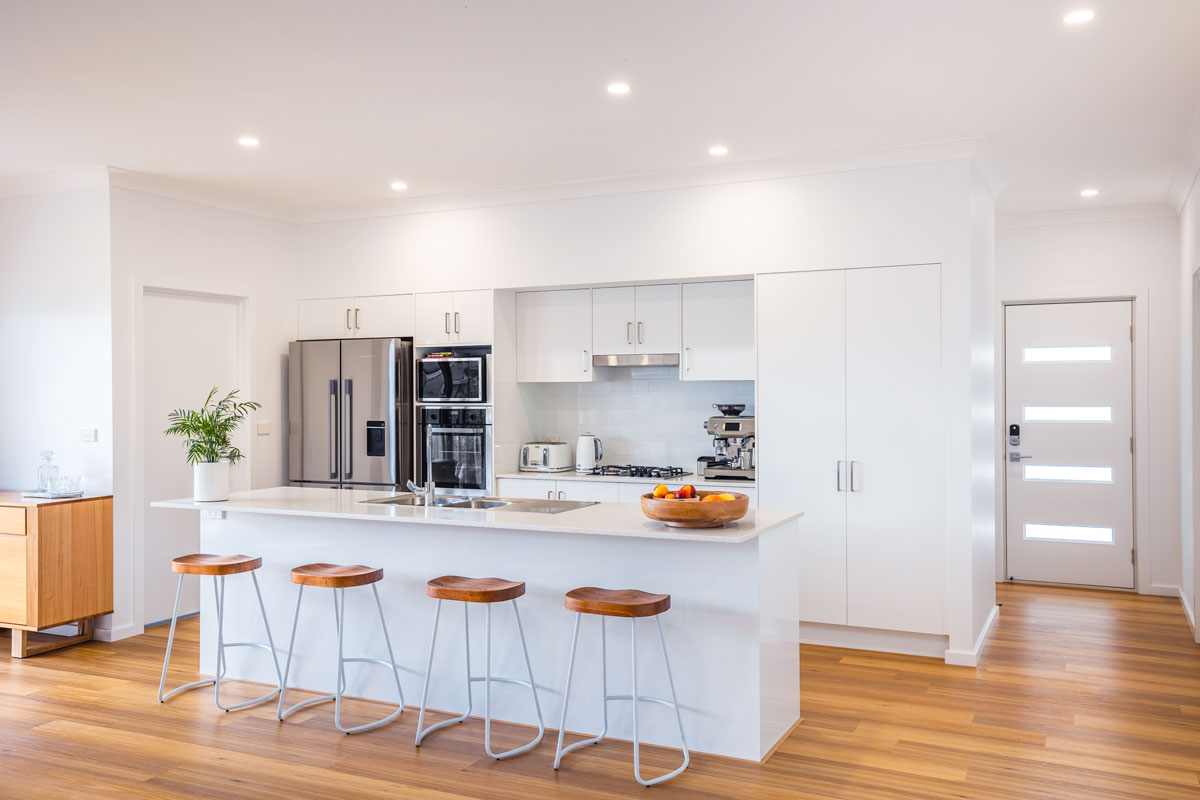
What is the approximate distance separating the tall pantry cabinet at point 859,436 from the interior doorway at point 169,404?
3.45 metres

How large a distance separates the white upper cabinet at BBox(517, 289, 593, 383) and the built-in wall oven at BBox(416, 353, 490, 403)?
30 centimetres

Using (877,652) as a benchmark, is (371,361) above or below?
above

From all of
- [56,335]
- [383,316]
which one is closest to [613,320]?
[383,316]

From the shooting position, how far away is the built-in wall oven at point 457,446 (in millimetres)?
5902

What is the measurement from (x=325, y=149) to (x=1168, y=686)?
4.88 m

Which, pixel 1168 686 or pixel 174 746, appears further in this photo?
pixel 1168 686

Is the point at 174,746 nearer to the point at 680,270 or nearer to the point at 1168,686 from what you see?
the point at 680,270

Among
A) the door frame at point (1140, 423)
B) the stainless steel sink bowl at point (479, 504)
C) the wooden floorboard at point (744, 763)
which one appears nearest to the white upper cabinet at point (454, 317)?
the stainless steel sink bowl at point (479, 504)

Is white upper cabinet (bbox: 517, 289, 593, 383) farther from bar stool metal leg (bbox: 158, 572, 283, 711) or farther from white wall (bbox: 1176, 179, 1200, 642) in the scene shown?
white wall (bbox: 1176, 179, 1200, 642)

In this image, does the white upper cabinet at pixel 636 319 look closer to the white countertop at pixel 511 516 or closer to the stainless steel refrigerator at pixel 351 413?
the stainless steel refrigerator at pixel 351 413

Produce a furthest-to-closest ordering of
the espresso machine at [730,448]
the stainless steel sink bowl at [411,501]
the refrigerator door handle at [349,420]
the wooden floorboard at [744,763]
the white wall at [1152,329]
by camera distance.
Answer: the white wall at [1152,329] < the refrigerator door handle at [349,420] < the espresso machine at [730,448] < the stainless steel sink bowl at [411,501] < the wooden floorboard at [744,763]

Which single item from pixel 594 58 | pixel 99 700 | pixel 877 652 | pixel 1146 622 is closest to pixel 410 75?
pixel 594 58

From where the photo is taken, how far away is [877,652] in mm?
4926

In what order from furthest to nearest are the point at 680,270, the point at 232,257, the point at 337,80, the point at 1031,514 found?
the point at 1031,514, the point at 232,257, the point at 680,270, the point at 337,80
